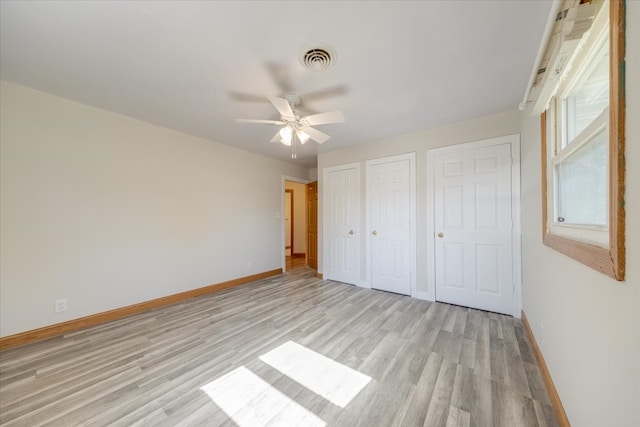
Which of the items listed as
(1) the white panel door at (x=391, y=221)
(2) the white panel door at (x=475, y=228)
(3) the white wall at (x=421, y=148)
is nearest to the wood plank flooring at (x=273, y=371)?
(2) the white panel door at (x=475, y=228)

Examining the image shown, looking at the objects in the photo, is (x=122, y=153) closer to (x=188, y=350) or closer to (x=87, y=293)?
(x=87, y=293)

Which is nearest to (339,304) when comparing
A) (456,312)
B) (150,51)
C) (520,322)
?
(456,312)

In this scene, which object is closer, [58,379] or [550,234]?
[550,234]

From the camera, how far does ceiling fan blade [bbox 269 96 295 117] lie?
1.82 meters

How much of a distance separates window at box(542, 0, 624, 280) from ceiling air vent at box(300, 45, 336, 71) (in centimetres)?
137

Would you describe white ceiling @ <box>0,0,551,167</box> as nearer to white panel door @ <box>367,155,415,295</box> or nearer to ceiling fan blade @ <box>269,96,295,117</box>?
ceiling fan blade @ <box>269,96,295,117</box>

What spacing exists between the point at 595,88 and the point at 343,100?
70.3 inches

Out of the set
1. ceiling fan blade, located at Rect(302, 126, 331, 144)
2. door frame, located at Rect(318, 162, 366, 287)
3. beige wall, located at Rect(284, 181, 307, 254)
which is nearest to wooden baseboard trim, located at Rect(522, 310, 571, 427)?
door frame, located at Rect(318, 162, 366, 287)

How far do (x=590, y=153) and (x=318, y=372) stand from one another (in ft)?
6.84

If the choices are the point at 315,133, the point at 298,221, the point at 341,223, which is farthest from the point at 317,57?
the point at 298,221

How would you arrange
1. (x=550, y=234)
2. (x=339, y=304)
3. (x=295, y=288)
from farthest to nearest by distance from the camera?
(x=295, y=288) → (x=339, y=304) → (x=550, y=234)

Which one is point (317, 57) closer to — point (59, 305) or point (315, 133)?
point (315, 133)

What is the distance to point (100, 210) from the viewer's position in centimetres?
263

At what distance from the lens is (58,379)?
1687 millimetres
